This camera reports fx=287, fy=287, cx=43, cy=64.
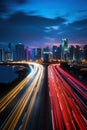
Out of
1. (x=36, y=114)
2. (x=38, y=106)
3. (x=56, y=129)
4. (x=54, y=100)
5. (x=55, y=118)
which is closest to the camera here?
(x=56, y=129)

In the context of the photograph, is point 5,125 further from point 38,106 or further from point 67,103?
point 67,103

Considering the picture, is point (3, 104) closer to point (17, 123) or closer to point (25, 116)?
point (25, 116)

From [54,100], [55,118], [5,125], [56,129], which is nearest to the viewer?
[56,129]

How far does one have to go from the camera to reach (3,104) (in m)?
41.3

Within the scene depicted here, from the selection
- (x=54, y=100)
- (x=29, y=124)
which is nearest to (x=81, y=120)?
(x=29, y=124)

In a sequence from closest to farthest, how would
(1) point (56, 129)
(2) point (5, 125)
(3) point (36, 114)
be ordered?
(1) point (56, 129) → (2) point (5, 125) → (3) point (36, 114)

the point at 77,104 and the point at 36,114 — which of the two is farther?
the point at 77,104

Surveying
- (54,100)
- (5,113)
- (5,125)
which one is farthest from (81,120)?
(54,100)

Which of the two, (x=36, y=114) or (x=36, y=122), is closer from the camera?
(x=36, y=122)

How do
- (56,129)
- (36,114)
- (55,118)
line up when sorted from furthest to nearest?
(36,114) → (55,118) → (56,129)

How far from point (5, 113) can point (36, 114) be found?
3946 millimetres

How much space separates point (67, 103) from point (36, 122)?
11.4 metres

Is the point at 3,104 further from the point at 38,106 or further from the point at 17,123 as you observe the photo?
the point at 17,123

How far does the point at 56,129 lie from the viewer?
2589 cm
